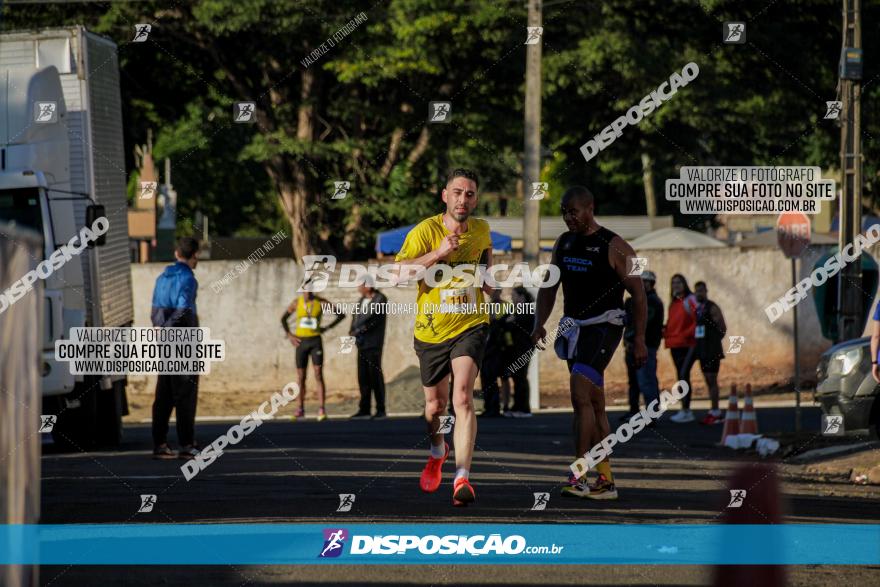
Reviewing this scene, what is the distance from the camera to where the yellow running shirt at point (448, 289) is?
9.76 metres

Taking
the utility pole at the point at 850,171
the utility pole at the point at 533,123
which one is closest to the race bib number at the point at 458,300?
the utility pole at the point at 850,171

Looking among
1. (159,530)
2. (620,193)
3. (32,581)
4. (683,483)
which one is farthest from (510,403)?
(620,193)

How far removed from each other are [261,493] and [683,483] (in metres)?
3.38

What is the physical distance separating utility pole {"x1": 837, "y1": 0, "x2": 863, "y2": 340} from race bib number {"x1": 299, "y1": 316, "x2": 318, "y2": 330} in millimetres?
7109

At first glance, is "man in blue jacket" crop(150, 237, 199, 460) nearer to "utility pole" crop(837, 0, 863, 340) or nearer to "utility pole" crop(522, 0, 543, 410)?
"utility pole" crop(837, 0, 863, 340)

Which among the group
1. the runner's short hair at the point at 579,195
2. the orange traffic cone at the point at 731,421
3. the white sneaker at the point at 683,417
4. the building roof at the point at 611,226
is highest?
the building roof at the point at 611,226

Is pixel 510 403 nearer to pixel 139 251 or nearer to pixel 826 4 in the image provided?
pixel 826 4

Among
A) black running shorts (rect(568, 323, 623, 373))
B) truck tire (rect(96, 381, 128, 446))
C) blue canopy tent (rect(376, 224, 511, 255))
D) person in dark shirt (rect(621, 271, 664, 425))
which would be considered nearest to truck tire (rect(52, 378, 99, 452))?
truck tire (rect(96, 381, 128, 446))

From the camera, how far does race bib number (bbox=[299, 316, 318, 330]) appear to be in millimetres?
21875

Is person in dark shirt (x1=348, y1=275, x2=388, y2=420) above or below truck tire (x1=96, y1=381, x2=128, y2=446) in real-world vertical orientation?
above

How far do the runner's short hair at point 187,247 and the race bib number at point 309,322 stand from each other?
8.19 meters

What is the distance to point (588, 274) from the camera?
10078 millimetres

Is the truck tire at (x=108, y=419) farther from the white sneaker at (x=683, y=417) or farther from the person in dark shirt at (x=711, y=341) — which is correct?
the person in dark shirt at (x=711, y=341)

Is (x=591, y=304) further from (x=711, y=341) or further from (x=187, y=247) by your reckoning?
(x=711, y=341)
